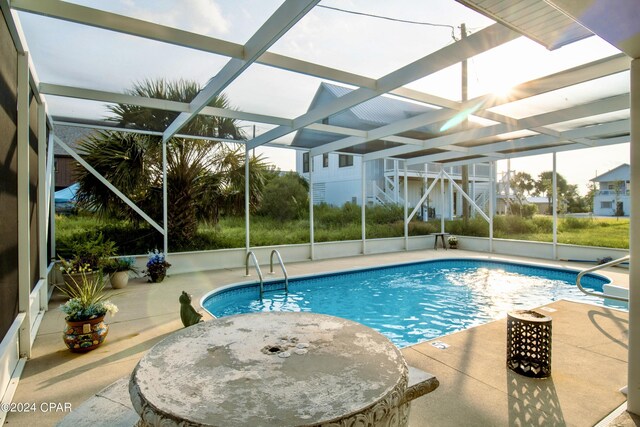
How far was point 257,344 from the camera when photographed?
1.97 metres

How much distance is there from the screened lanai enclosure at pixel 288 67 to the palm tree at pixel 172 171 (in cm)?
72

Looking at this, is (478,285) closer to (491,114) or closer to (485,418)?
(491,114)

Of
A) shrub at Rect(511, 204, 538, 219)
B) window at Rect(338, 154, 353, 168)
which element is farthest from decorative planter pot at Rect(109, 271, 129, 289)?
shrub at Rect(511, 204, 538, 219)

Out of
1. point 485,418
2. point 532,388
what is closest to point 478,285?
point 532,388

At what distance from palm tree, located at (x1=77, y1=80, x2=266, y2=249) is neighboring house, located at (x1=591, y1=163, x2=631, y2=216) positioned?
1095cm

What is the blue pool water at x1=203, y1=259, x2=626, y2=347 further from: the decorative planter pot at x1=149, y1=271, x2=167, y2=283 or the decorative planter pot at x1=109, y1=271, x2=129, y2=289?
the decorative planter pot at x1=109, y1=271, x2=129, y2=289

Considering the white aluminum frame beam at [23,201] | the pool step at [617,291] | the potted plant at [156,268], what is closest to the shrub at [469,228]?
the pool step at [617,291]

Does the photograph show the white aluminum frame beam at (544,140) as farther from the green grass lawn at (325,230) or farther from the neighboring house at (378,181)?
the green grass lawn at (325,230)

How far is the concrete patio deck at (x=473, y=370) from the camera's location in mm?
2469

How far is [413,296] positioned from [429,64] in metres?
4.65

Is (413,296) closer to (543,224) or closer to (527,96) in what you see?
→ (527,96)

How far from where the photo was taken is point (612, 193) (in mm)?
12773

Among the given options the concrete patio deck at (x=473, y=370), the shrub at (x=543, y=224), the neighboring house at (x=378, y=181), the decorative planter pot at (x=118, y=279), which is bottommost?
the concrete patio deck at (x=473, y=370)

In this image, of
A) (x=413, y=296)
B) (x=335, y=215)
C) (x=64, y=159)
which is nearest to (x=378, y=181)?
(x=335, y=215)
